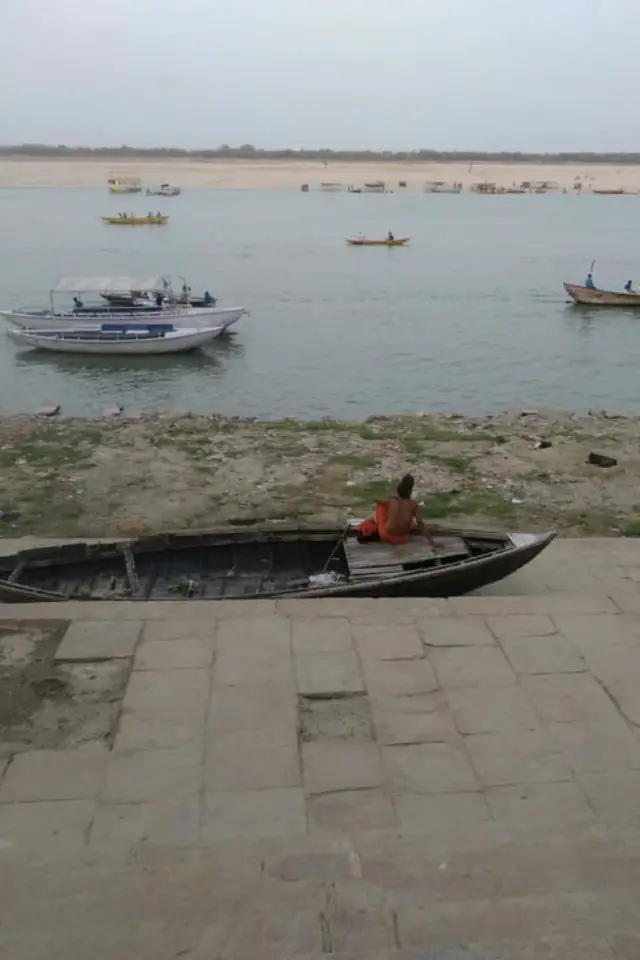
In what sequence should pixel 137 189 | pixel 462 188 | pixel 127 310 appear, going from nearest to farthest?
pixel 127 310
pixel 137 189
pixel 462 188

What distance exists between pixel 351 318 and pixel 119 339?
34.7 feet

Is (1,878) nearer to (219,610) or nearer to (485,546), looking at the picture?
(219,610)

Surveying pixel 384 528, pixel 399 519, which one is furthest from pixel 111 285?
pixel 399 519

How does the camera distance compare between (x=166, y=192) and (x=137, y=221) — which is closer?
(x=137, y=221)

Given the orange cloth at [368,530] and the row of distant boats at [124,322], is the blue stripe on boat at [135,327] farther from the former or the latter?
the orange cloth at [368,530]

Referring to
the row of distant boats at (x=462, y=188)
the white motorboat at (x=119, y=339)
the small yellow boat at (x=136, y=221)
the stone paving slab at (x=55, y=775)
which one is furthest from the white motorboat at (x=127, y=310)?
the row of distant boats at (x=462, y=188)

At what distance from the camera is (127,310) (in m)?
26.8

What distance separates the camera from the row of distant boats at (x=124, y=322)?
25453 mm

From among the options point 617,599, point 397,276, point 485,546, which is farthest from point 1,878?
point 397,276

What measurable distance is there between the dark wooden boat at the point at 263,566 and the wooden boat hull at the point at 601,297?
27.4 metres

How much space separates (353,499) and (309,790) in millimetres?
7627

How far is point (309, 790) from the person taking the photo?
4.94m

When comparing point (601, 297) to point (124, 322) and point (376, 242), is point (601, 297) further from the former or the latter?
point (376, 242)

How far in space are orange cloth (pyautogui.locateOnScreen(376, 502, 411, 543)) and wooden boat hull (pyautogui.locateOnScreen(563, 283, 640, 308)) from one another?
2764cm
